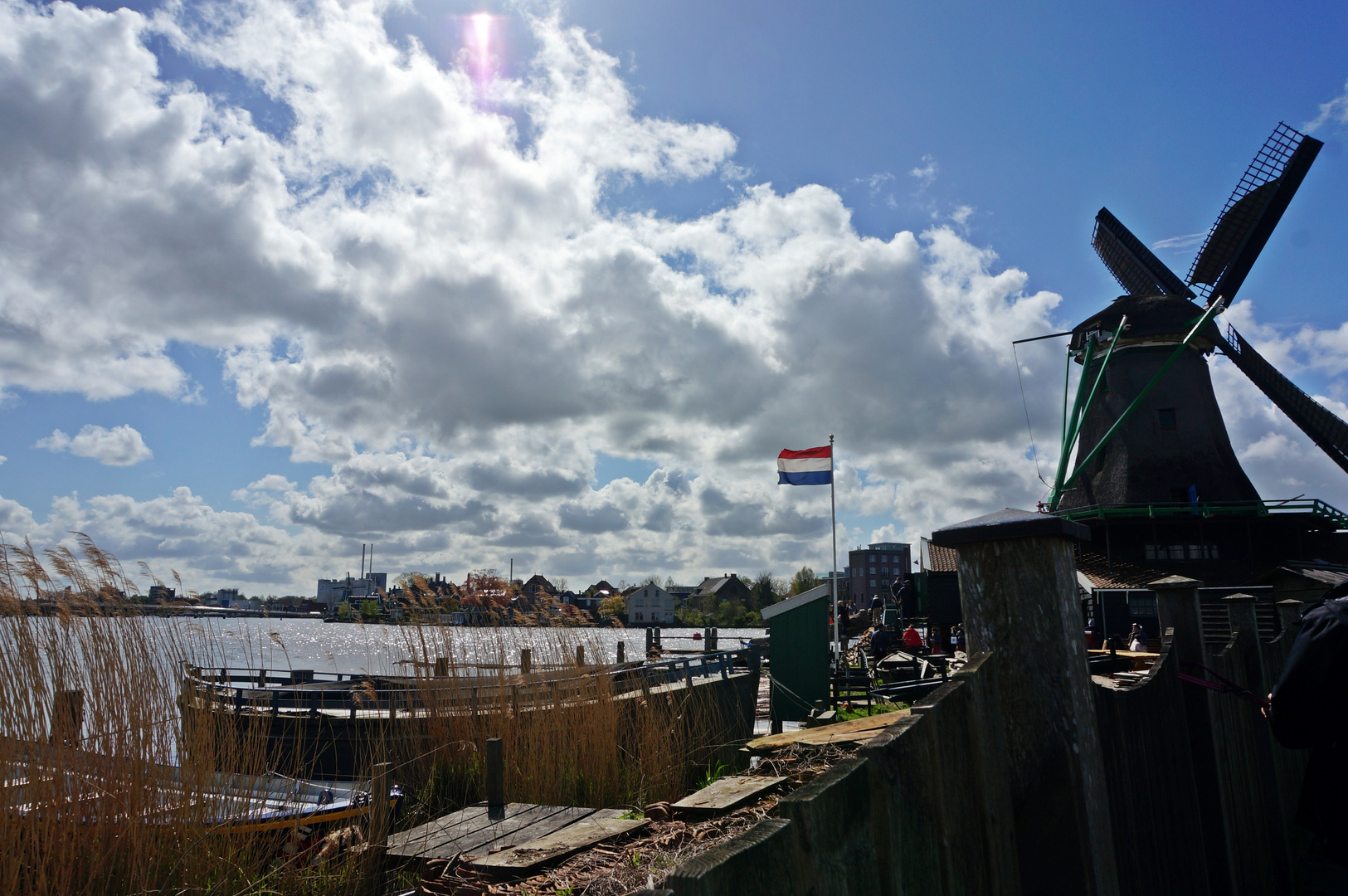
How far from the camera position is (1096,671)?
392 inches

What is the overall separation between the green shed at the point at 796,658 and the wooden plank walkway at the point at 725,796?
724 cm

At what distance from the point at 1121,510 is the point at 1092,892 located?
2959cm

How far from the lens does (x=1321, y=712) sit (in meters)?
3.10

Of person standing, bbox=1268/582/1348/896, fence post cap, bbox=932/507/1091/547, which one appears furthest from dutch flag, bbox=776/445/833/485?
fence post cap, bbox=932/507/1091/547

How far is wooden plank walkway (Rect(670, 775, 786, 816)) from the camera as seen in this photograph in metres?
4.10

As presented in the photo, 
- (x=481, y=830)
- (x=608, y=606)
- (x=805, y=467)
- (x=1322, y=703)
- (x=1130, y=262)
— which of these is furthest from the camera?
(x=1130, y=262)

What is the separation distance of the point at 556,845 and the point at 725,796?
3.00ft

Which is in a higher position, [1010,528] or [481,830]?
[1010,528]

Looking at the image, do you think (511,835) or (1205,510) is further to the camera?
(1205,510)

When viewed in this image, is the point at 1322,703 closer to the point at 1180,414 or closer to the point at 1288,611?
the point at 1288,611

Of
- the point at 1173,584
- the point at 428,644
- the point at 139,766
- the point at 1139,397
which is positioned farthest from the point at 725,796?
the point at 1139,397

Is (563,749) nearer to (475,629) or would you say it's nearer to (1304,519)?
(475,629)

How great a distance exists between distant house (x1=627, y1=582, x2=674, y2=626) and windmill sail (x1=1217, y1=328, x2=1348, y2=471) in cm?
8552

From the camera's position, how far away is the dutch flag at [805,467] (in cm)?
1902
